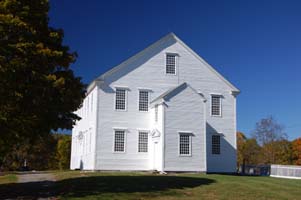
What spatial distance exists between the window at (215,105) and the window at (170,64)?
4471 mm

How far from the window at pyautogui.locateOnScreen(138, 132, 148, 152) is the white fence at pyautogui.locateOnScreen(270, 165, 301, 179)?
1157cm

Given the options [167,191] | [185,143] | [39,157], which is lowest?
[167,191]

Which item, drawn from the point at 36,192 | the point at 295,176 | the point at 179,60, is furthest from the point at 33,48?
the point at 295,176

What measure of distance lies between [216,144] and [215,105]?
11.6 ft

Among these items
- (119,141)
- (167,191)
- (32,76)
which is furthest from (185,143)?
(32,76)

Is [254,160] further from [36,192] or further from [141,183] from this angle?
[36,192]

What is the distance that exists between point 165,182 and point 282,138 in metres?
48.4

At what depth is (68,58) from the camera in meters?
19.4

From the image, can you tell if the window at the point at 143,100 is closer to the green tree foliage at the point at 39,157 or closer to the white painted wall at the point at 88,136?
the white painted wall at the point at 88,136

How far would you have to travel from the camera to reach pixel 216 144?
123ft

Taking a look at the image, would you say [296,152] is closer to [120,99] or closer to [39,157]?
[39,157]

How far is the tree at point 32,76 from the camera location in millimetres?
16969

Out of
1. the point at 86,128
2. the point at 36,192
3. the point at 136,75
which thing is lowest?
the point at 36,192

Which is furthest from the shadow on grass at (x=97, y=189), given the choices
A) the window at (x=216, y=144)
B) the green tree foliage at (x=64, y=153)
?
the green tree foliage at (x=64, y=153)
